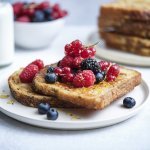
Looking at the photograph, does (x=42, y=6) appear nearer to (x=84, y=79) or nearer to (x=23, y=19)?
(x=23, y=19)

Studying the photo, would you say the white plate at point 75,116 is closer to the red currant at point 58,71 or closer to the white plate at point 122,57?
the red currant at point 58,71

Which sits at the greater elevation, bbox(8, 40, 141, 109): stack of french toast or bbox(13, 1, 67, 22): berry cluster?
bbox(13, 1, 67, 22): berry cluster

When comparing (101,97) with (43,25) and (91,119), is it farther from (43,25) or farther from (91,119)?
(43,25)

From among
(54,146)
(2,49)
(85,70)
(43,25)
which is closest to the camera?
(54,146)

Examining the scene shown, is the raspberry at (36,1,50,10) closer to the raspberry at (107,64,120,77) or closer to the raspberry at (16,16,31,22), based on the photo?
the raspberry at (16,16,31,22)

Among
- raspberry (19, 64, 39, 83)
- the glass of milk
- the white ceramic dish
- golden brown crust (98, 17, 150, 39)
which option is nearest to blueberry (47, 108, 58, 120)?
raspberry (19, 64, 39, 83)

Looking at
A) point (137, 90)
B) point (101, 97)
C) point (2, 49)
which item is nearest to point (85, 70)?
point (101, 97)
